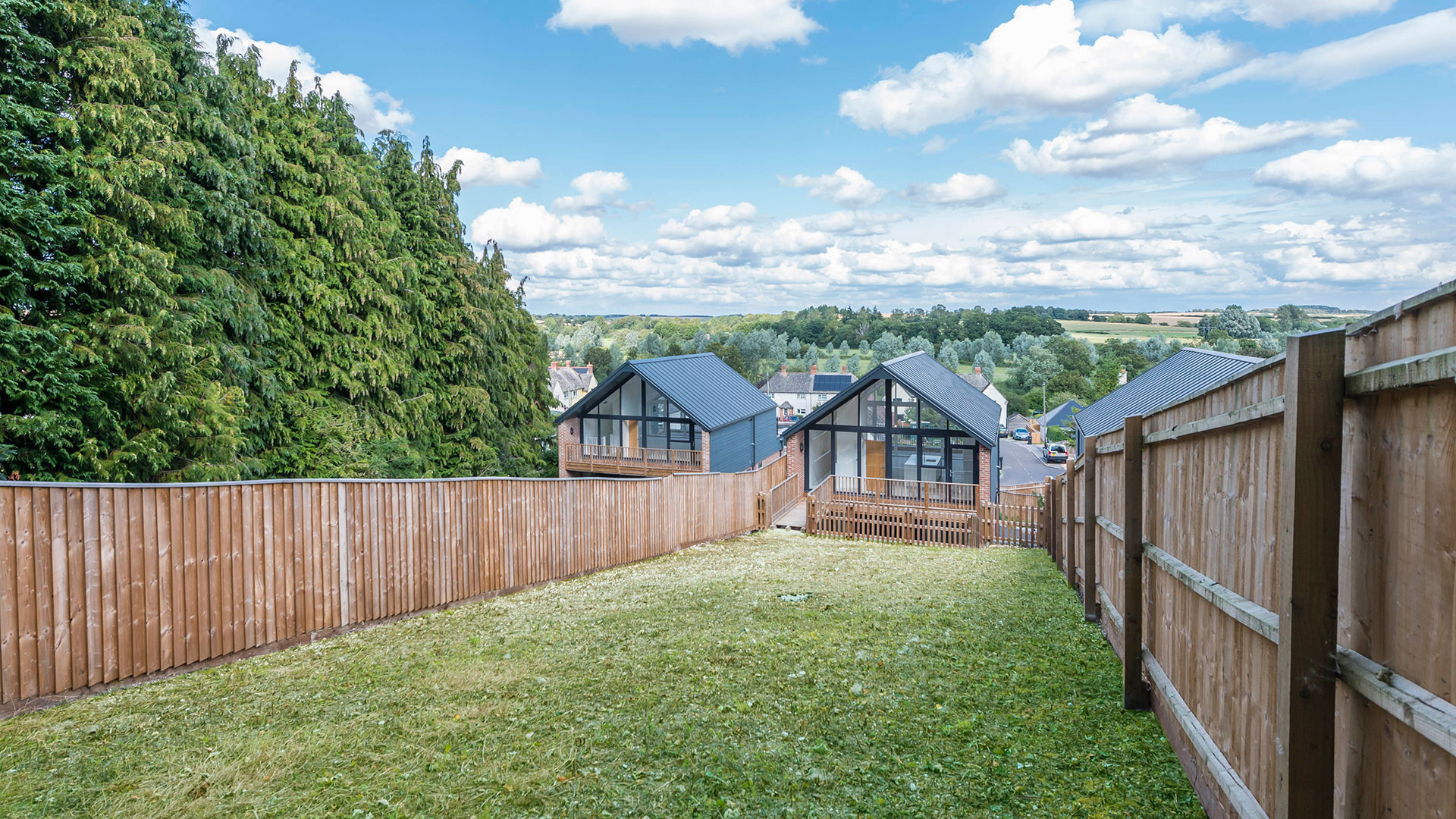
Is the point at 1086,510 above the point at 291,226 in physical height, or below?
below

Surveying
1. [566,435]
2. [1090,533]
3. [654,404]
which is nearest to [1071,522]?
[1090,533]

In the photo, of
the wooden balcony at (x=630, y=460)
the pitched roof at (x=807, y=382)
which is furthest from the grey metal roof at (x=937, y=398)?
the pitched roof at (x=807, y=382)

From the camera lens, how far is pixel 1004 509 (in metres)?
18.2

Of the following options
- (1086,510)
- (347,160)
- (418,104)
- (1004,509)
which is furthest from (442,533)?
(418,104)

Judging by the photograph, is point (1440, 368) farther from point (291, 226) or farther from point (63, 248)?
point (291, 226)

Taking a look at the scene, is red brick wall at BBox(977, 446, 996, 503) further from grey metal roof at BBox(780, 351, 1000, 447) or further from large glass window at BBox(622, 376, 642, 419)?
large glass window at BBox(622, 376, 642, 419)

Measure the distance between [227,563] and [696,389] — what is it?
26178 millimetres

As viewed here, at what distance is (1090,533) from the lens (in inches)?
269

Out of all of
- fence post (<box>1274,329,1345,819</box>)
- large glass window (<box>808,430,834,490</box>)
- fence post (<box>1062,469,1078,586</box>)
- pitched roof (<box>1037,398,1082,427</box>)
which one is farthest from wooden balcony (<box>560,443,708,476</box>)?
pitched roof (<box>1037,398,1082,427</box>)

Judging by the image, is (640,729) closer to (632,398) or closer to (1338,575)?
(1338,575)

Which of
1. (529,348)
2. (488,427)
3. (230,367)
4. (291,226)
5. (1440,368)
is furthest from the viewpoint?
(529,348)

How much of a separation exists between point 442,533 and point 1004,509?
13.7 metres

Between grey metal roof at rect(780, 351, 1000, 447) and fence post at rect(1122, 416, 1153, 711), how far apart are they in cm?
1845

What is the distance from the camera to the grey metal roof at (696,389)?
3070 centimetres
